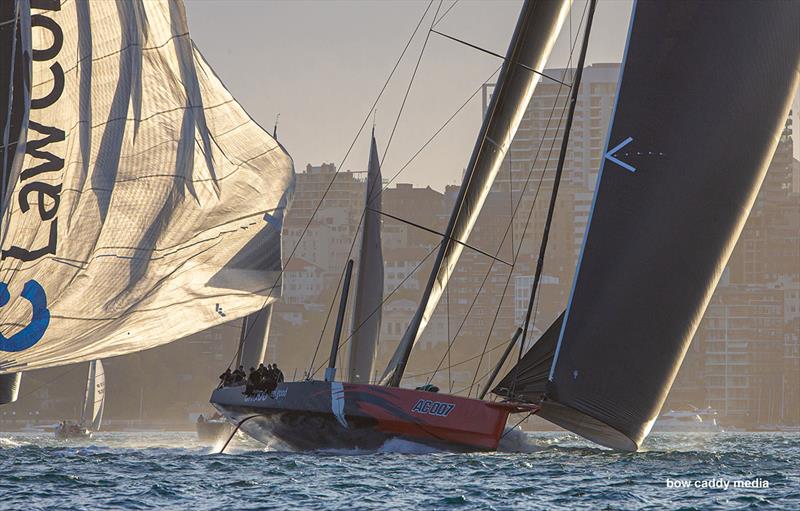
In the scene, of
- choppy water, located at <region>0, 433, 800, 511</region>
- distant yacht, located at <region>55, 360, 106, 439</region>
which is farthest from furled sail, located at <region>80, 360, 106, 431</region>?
choppy water, located at <region>0, 433, 800, 511</region>

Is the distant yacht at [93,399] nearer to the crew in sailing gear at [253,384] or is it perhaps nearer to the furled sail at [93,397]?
the furled sail at [93,397]

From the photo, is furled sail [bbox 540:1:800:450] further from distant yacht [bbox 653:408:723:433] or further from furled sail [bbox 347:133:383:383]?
distant yacht [bbox 653:408:723:433]

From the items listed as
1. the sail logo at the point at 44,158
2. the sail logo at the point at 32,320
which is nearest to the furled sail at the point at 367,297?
the sail logo at the point at 44,158

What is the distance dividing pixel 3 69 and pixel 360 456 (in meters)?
7.90

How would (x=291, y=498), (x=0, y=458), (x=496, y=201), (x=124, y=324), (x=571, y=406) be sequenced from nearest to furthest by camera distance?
(x=291, y=498) → (x=571, y=406) → (x=124, y=324) → (x=0, y=458) → (x=496, y=201)

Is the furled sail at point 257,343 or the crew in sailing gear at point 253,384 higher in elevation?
the furled sail at point 257,343

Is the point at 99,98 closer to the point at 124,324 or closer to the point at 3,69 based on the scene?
the point at 3,69

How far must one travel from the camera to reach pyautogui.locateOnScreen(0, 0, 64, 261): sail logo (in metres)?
22.8

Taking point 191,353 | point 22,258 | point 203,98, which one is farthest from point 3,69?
point 191,353

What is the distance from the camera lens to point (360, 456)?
1005 inches

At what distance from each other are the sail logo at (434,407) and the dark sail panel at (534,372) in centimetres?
95

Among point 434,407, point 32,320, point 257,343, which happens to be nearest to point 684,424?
point 257,343

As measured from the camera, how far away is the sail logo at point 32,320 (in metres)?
22.8

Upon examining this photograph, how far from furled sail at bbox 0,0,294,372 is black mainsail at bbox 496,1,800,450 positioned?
6.63 metres
